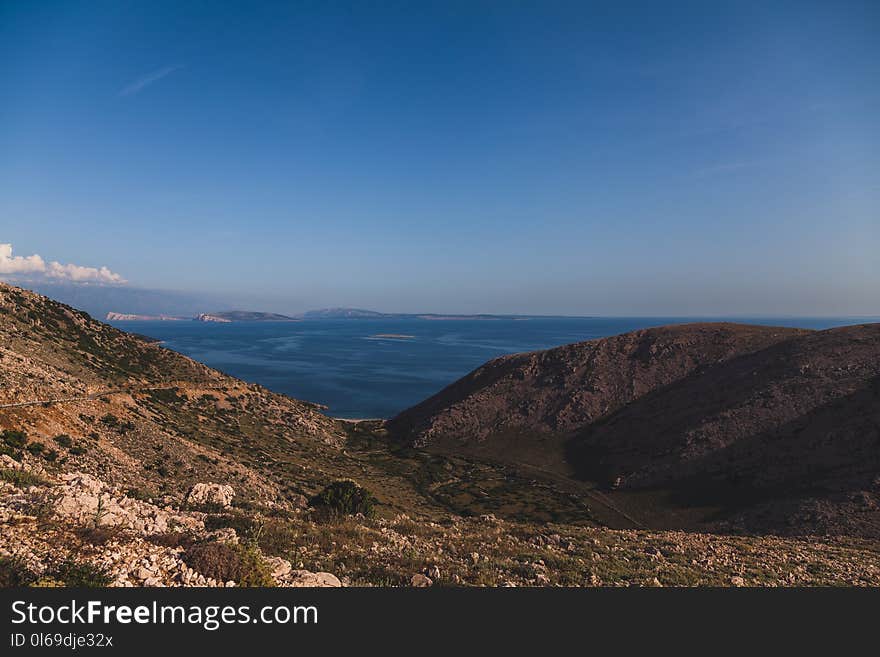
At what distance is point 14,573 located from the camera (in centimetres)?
777

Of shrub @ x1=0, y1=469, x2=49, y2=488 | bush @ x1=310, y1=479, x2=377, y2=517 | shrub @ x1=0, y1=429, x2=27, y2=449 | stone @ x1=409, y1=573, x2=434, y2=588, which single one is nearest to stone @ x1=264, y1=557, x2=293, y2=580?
stone @ x1=409, y1=573, x2=434, y2=588

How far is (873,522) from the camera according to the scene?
31.1 meters

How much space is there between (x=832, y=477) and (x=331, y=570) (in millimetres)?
48909

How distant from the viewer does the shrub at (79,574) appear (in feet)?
25.6

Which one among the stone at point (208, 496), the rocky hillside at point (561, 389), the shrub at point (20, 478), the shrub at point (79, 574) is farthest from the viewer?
the rocky hillside at point (561, 389)

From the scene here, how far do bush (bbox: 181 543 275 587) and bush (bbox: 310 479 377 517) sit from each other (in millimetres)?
13869

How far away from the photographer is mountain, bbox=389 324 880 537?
39562 millimetres

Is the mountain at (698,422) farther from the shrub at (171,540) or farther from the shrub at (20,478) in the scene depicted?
the shrub at (20,478)

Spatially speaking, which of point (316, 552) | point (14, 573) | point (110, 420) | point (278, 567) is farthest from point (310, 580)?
point (110, 420)

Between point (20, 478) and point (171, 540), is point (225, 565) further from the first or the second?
point (20, 478)

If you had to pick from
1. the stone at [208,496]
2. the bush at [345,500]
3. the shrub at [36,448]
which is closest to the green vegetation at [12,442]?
the shrub at [36,448]

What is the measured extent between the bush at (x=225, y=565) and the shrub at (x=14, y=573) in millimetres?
2635

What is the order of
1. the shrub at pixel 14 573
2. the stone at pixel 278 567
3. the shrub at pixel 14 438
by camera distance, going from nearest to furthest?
the shrub at pixel 14 573
the stone at pixel 278 567
the shrub at pixel 14 438

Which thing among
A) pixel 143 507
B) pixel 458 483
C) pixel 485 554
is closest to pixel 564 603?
pixel 485 554
